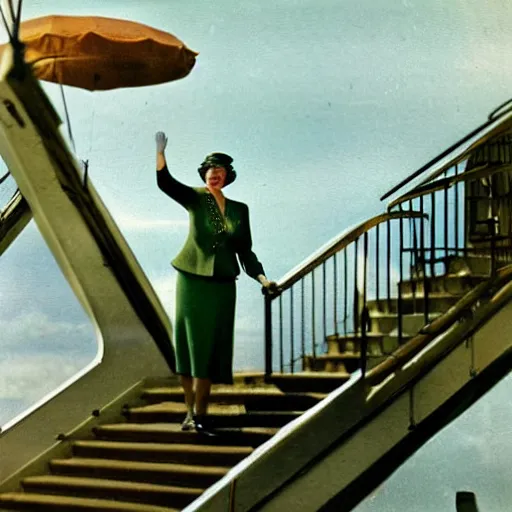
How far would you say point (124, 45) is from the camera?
6.37m

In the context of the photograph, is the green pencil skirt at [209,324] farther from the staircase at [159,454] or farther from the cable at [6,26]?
the cable at [6,26]

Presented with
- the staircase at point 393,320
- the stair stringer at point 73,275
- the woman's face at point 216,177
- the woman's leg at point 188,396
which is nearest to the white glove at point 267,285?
the staircase at point 393,320

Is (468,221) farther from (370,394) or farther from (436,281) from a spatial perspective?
(370,394)

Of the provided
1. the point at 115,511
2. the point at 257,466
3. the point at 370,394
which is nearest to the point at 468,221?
the point at 370,394

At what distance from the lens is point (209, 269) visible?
6.07 metres

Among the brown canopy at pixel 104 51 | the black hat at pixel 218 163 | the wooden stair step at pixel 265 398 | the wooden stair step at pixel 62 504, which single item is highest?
the brown canopy at pixel 104 51

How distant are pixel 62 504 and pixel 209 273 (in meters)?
1.59

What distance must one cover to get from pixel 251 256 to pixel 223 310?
1.12 ft

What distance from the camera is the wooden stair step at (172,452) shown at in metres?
5.89

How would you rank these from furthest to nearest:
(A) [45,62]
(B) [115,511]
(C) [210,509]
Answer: (A) [45,62], (B) [115,511], (C) [210,509]

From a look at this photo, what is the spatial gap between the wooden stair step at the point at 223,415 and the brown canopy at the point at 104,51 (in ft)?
6.30

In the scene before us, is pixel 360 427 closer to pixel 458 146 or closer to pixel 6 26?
pixel 458 146

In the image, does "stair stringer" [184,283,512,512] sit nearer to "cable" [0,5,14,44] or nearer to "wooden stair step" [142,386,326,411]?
"wooden stair step" [142,386,326,411]

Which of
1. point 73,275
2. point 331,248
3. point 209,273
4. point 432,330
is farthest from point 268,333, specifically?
point 73,275
